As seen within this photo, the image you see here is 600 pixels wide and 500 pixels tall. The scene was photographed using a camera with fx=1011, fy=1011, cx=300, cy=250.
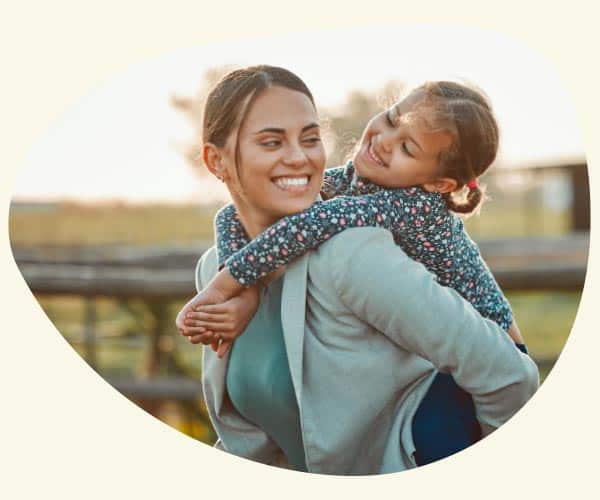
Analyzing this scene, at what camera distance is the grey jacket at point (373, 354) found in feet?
6.85

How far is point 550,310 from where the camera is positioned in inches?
287

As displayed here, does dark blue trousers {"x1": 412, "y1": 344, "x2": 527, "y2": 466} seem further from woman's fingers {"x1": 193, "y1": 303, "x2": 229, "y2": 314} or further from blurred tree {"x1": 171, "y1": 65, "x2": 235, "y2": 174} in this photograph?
blurred tree {"x1": 171, "y1": 65, "x2": 235, "y2": 174}

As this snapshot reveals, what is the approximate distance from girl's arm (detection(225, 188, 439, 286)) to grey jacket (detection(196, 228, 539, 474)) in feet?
0.10

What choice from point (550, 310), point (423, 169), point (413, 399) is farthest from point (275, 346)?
point (550, 310)

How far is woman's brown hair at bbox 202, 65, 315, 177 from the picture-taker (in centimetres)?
218

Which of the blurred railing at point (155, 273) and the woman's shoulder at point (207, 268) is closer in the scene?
the woman's shoulder at point (207, 268)

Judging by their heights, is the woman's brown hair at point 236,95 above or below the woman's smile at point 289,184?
above

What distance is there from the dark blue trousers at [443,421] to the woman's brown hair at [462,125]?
446mm

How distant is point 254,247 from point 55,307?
2001 millimetres

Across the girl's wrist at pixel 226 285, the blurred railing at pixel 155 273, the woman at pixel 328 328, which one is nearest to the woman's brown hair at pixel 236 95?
Result: the woman at pixel 328 328

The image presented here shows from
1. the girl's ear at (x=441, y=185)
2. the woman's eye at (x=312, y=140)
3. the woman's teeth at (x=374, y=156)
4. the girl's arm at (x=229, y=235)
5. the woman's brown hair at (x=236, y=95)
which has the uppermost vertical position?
the woman's brown hair at (x=236, y=95)

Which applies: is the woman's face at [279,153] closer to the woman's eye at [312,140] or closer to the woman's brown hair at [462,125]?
the woman's eye at [312,140]

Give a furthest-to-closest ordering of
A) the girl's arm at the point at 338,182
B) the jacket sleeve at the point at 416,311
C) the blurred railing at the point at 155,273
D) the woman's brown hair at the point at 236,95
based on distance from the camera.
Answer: the blurred railing at the point at 155,273 < the girl's arm at the point at 338,182 < the woman's brown hair at the point at 236,95 < the jacket sleeve at the point at 416,311

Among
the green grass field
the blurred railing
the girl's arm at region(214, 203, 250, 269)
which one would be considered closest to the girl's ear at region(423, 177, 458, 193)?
the girl's arm at region(214, 203, 250, 269)
